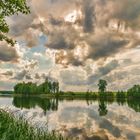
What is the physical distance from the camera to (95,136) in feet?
115

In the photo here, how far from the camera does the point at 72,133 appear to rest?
36.5m

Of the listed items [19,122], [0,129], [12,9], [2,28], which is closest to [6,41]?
[2,28]

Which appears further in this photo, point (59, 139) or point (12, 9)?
point (12, 9)

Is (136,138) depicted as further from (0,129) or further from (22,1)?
(0,129)

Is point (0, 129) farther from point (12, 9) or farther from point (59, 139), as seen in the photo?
point (12, 9)

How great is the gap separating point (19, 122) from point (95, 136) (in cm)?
1420

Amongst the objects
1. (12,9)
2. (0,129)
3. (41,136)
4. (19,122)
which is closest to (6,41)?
(12,9)

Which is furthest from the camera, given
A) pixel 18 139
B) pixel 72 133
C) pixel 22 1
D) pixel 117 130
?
pixel 117 130

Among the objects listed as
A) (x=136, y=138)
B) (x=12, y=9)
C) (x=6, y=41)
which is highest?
(x=12, y=9)

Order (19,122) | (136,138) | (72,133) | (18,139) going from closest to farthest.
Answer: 1. (18,139)
2. (19,122)
3. (136,138)
4. (72,133)

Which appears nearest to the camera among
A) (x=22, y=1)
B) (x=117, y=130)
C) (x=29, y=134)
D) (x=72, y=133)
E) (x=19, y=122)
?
(x=29, y=134)

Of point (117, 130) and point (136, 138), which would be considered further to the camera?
point (117, 130)

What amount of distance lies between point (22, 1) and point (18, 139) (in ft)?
45.4

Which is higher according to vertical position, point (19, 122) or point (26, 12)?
point (26, 12)
